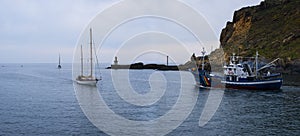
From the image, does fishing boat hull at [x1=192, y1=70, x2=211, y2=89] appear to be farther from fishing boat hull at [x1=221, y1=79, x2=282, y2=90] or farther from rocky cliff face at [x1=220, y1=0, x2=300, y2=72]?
rocky cliff face at [x1=220, y1=0, x2=300, y2=72]

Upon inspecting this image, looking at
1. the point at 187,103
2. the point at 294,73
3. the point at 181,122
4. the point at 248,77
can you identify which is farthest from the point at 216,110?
the point at 294,73

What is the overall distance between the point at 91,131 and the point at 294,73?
3901 inches

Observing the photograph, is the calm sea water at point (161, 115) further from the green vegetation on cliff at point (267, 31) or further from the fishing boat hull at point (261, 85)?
the green vegetation on cliff at point (267, 31)

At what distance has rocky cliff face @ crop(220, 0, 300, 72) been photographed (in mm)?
129625

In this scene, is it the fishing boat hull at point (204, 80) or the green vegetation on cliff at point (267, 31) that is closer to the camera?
the fishing boat hull at point (204, 80)

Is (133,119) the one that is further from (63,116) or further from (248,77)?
(248,77)

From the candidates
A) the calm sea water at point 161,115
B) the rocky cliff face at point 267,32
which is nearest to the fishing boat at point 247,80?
A: the calm sea water at point 161,115

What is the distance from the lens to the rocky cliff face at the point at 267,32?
129625 mm

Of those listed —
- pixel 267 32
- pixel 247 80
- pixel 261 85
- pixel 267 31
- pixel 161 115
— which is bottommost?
pixel 161 115

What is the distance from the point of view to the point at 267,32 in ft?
503

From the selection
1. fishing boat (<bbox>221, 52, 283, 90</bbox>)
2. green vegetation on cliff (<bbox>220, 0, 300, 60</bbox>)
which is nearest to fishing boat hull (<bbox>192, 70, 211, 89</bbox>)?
fishing boat (<bbox>221, 52, 283, 90</bbox>)

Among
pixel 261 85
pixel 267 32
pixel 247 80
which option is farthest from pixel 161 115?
pixel 267 32

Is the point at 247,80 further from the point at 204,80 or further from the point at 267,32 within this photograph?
the point at 267,32

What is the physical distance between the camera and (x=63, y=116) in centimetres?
3538
